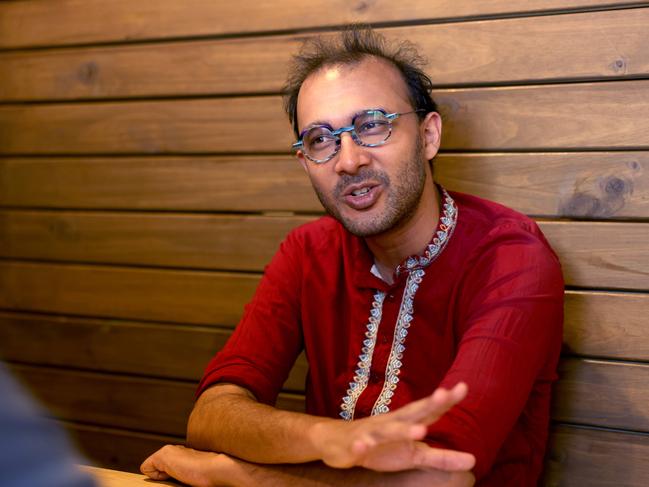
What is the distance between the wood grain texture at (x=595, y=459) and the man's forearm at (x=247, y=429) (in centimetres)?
93

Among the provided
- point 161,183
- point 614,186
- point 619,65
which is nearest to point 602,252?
Answer: point 614,186

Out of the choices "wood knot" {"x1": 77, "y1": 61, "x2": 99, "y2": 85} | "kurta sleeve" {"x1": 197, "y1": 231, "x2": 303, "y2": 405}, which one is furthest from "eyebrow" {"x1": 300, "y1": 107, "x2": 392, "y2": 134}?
"wood knot" {"x1": 77, "y1": 61, "x2": 99, "y2": 85}

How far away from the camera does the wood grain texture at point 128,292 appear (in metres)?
2.72

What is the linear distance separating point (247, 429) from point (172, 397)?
1211 mm

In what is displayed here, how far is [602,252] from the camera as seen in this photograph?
218 centimetres

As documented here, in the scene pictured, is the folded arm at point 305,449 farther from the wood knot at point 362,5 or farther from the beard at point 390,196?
the wood knot at point 362,5

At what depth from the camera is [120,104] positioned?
112 inches

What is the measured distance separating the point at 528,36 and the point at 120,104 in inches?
56.9

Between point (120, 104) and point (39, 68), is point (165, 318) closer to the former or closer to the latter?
point (120, 104)

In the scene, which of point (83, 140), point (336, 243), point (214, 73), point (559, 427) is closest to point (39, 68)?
point (83, 140)

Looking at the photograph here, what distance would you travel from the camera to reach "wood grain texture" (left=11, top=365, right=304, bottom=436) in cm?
284

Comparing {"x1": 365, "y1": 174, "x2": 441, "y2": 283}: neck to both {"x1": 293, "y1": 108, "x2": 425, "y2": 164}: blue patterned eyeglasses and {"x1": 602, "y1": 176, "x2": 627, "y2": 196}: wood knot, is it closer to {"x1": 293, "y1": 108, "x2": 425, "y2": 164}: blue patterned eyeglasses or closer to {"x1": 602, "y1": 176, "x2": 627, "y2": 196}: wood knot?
{"x1": 293, "y1": 108, "x2": 425, "y2": 164}: blue patterned eyeglasses

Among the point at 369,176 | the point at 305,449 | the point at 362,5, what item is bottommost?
the point at 305,449

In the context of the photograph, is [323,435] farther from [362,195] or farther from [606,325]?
[606,325]
